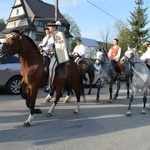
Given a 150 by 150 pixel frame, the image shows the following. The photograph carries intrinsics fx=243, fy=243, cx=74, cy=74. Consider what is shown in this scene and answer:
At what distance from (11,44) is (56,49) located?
137cm

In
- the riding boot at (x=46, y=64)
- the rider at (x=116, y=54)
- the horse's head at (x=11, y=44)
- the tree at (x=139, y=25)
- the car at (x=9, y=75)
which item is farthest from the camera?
the tree at (x=139, y=25)

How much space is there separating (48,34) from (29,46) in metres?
0.99

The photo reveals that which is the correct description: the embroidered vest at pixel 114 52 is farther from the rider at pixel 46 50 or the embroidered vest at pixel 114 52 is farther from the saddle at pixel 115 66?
the rider at pixel 46 50

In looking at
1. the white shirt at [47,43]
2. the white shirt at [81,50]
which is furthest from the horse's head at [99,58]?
the white shirt at [47,43]

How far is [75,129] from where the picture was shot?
20.5 feet

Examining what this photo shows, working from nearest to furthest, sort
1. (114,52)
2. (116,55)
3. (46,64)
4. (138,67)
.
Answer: (46,64)
(138,67)
(116,55)
(114,52)

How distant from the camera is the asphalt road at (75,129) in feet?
16.7

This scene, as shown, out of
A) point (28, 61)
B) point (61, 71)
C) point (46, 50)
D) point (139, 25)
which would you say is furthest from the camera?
point (139, 25)

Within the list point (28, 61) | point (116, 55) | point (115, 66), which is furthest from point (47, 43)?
point (116, 55)

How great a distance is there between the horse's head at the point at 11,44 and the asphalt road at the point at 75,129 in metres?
1.91

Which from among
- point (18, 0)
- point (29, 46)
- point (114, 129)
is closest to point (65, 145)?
point (114, 129)

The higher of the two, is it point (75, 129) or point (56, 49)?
point (56, 49)

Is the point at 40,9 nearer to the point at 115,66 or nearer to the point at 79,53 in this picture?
the point at 79,53

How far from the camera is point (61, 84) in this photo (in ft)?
24.7
